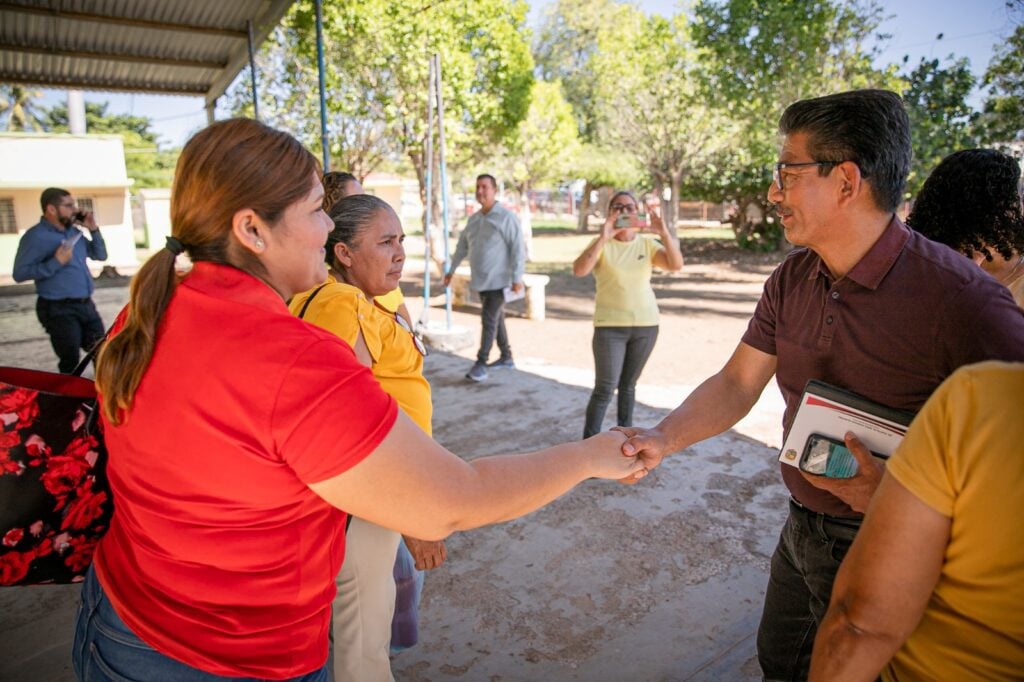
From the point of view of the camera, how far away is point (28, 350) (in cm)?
983

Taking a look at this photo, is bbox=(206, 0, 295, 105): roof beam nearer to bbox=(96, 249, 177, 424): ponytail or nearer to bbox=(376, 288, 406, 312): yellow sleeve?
bbox=(376, 288, 406, 312): yellow sleeve

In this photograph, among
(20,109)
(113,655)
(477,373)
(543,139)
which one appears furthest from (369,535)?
(20,109)

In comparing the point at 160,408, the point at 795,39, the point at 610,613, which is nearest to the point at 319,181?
the point at 160,408

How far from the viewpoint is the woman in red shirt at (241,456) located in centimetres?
114

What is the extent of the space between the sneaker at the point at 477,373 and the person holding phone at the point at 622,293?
2417mm

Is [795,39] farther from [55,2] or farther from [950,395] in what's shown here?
[950,395]

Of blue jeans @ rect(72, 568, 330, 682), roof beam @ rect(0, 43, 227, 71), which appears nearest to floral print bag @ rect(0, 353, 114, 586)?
blue jeans @ rect(72, 568, 330, 682)

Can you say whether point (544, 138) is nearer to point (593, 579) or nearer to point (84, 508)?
point (593, 579)

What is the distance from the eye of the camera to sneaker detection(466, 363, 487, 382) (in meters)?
7.42

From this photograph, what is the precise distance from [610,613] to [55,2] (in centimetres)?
821

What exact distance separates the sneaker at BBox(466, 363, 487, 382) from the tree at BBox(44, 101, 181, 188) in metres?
38.7

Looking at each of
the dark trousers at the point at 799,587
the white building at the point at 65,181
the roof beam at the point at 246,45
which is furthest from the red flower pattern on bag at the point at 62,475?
the white building at the point at 65,181

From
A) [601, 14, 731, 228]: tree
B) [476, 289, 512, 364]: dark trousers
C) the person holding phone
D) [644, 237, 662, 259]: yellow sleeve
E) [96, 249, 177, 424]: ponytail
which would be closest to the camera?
[96, 249, 177, 424]: ponytail

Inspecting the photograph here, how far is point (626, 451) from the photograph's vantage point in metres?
2.01
